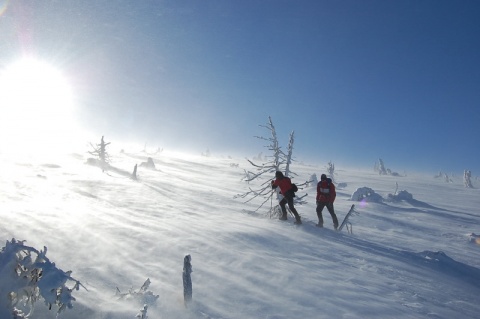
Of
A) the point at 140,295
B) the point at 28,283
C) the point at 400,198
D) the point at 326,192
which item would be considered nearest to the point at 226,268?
the point at 140,295

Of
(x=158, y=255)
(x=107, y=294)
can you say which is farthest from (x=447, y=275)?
(x=107, y=294)

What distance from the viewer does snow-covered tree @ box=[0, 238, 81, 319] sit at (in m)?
2.83

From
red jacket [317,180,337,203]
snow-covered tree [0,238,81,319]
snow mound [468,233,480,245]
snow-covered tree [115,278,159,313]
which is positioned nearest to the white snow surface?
snow-covered tree [115,278,159,313]

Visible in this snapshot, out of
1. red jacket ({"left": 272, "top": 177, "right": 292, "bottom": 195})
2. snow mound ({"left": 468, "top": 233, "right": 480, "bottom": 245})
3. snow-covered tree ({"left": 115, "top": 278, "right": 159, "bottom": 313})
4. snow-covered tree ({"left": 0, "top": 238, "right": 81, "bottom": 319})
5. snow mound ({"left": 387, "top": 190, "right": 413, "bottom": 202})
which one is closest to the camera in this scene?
snow-covered tree ({"left": 0, "top": 238, "right": 81, "bottom": 319})

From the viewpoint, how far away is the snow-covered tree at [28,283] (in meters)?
2.83

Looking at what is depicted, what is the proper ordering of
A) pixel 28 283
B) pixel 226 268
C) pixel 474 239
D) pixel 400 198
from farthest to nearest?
pixel 400 198 < pixel 474 239 < pixel 226 268 < pixel 28 283

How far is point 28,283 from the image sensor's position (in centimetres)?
294

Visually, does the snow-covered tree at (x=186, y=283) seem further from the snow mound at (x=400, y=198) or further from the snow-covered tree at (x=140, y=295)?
the snow mound at (x=400, y=198)

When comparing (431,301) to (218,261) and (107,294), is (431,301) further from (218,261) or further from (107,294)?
(107,294)

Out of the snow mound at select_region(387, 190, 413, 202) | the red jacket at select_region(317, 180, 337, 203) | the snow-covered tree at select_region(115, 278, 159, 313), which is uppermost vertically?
the snow mound at select_region(387, 190, 413, 202)

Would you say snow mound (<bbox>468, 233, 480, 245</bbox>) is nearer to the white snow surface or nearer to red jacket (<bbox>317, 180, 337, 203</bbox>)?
the white snow surface

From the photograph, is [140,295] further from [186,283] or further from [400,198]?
[400,198]

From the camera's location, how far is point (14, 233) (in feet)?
15.9

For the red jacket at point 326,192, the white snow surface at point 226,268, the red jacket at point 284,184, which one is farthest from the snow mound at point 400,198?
the red jacket at point 284,184
